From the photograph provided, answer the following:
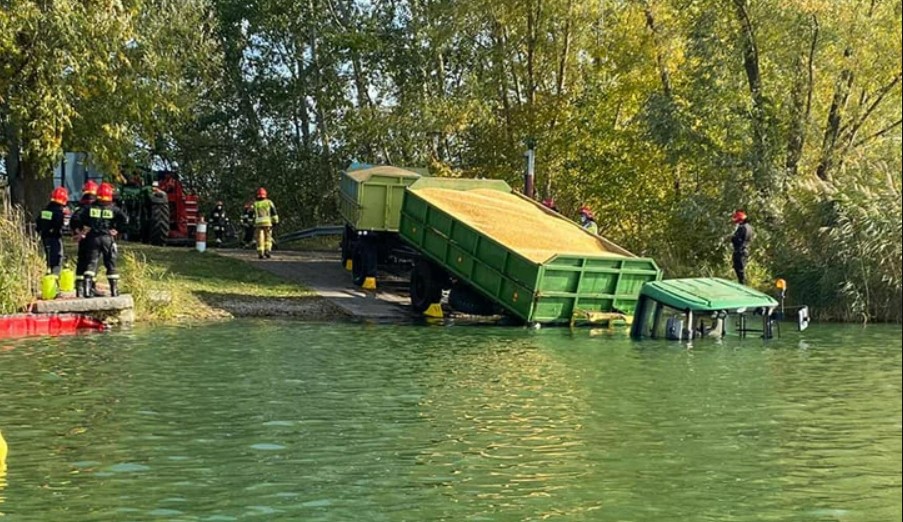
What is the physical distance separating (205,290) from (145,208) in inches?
387

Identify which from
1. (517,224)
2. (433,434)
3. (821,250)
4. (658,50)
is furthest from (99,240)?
(658,50)

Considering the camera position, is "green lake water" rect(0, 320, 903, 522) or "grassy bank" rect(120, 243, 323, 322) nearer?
"green lake water" rect(0, 320, 903, 522)

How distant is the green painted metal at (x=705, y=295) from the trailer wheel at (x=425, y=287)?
463 centimetres

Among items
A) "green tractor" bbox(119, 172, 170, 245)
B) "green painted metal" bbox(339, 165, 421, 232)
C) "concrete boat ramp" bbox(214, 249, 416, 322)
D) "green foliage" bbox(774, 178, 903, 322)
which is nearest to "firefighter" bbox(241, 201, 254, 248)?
"concrete boat ramp" bbox(214, 249, 416, 322)

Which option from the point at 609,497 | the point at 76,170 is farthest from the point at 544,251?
the point at 76,170

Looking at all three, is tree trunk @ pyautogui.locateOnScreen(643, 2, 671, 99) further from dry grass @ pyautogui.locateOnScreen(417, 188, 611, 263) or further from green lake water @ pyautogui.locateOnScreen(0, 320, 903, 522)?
green lake water @ pyautogui.locateOnScreen(0, 320, 903, 522)

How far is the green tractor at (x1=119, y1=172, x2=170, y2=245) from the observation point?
30.2 m

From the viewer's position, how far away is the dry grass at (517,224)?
66.4 ft

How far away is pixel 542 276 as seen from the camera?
19.0 meters

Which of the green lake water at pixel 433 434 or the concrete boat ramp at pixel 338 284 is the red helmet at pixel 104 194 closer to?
the green lake water at pixel 433 434

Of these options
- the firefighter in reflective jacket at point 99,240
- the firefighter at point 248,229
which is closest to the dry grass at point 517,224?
the firefighter in reflective jacket at point 99,240

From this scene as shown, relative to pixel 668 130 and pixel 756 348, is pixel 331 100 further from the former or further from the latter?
pixel 756 348

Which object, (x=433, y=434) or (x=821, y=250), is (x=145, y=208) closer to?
(x=821, y=250)

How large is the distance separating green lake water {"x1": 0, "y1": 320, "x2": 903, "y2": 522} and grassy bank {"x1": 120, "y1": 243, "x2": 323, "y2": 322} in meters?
4.25
